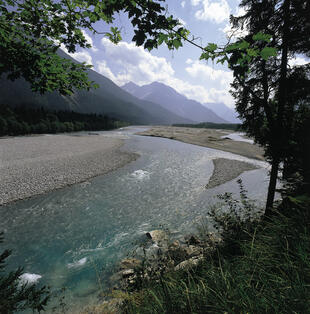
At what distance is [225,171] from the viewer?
21.8 metres

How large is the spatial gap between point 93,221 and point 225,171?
60.3 feet

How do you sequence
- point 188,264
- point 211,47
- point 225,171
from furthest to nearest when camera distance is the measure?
point 225,171 < point 188,264 < point 211,47

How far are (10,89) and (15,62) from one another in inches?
9551

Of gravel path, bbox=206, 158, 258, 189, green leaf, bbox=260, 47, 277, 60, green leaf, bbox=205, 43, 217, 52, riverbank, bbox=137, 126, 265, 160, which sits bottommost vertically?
gravel path, bbox=206, 158, 258, 189

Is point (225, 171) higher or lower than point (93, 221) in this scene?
higher

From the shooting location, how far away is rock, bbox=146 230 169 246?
8189 mm

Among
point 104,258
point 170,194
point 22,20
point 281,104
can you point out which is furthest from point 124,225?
point 281,104

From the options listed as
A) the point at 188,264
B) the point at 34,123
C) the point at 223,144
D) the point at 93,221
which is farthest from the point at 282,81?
the point at 34,123

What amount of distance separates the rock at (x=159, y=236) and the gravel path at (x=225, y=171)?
922 cm

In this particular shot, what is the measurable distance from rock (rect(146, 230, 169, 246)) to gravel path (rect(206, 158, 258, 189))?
9.22 m

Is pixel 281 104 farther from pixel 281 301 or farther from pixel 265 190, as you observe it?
pixel 265 190

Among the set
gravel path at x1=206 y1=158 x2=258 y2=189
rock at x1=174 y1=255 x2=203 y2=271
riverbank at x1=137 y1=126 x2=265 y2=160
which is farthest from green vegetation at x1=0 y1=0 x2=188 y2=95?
riverbank at x1=137 y1=126 x2=265 y2=160

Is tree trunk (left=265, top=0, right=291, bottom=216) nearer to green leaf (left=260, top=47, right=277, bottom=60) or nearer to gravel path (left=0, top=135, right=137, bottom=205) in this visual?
green leaf (left=260, top=47, right=277, bottom=60)

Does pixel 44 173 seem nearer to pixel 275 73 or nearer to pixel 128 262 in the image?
pixel 128 262
